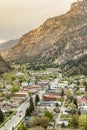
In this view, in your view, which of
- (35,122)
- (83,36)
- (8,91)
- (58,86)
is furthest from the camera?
(83,36)

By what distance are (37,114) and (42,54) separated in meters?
144

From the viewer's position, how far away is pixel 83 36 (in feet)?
601

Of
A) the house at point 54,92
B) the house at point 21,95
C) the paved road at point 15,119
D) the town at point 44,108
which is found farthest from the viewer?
the house at point 54,92

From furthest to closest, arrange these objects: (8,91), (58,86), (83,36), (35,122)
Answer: (83,36)
(58,86)
(8,91)
(35,122)

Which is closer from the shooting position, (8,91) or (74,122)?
(74,122)

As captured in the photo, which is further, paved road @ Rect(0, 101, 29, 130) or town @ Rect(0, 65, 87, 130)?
paved road @ Rect(0, 101, 29, 130)

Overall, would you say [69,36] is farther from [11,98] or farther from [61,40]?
[11,98]

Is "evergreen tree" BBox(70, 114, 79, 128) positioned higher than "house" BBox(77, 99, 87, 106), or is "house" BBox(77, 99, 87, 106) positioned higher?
"evergreen tree" BBox(70, 114, 79, 128)

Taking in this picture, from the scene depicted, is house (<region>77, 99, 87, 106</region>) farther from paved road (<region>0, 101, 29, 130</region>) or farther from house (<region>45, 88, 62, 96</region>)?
house (<region>45, 88, 62, 96</region>)

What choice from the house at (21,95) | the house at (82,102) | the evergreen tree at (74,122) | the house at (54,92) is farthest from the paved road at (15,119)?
the house at (54,92)

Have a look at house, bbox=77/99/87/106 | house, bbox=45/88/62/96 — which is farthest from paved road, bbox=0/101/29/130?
house, bbox=45/88/62/96

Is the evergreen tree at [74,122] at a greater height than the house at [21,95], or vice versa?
the evergreen tree at [74,122]

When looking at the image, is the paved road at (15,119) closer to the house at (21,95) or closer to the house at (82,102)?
the house at (82,102)

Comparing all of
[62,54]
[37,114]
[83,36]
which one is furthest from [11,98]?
[83,36]
